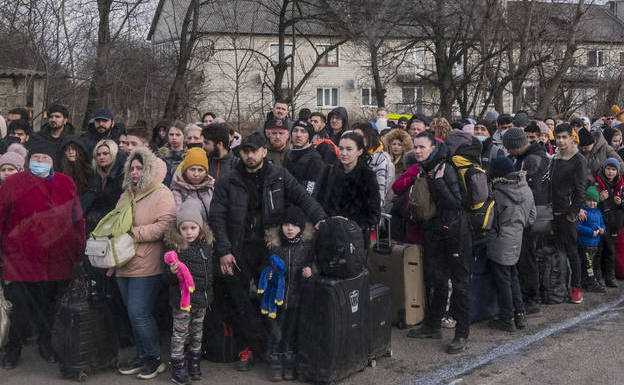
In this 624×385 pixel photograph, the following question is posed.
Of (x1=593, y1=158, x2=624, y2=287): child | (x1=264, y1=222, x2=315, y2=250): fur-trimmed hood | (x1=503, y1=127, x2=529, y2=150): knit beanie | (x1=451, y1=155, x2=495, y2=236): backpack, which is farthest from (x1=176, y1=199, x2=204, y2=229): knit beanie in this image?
(x1=593, y1=158, x2=624, y2=287): child

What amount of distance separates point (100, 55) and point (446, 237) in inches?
385

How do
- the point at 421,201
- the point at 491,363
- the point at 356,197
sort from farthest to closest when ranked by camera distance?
the point at 421,201
the point at 356,197
the point at 491,363

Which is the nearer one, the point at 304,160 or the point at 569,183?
the point at 304,160

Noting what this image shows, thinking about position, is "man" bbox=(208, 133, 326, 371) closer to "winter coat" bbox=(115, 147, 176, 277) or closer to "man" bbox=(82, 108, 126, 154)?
"winter coat" bbox=(115, 147, 176, 277)

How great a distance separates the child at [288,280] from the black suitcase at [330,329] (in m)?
0.12

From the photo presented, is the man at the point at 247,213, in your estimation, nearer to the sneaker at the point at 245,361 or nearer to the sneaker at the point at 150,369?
the sneaker at the point at 245,361

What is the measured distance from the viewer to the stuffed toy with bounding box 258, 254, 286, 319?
568cm

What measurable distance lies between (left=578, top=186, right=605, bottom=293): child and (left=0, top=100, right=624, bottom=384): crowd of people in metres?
1.07

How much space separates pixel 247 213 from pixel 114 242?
3.70ft

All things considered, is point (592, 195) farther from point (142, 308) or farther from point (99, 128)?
point (99, 128)

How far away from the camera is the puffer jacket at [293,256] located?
5.69 meters

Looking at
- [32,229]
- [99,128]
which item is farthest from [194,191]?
[99,128]

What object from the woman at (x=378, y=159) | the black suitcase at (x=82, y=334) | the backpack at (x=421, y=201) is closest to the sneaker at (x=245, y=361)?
the black suitcase at (x=82, y=334)

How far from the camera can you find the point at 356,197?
6254mm
